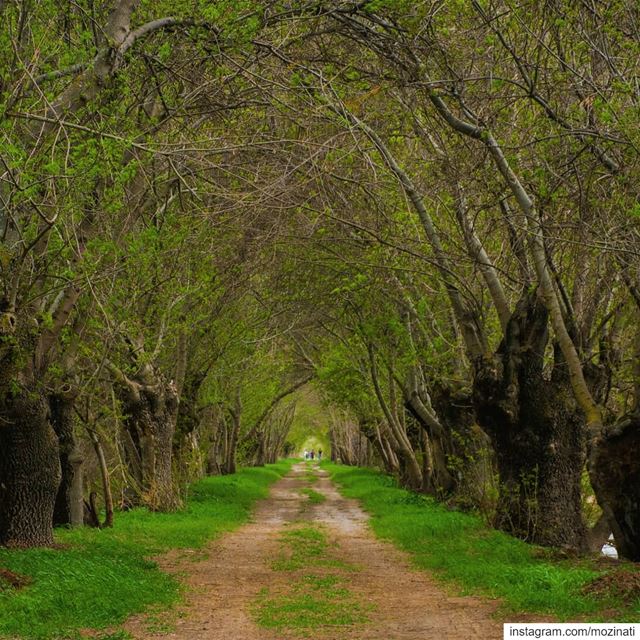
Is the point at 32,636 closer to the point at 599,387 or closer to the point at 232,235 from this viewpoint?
the point at 599,387

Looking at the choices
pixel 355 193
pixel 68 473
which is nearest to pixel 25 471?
pixel 68 473

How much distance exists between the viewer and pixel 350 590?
35.0 feet

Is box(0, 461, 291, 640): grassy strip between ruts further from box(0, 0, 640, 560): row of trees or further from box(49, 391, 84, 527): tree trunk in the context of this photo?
box(0, 0, 640, 560): row of trees

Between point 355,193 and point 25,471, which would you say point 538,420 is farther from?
point 25,471

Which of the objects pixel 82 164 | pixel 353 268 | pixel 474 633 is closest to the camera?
pixel 474 633

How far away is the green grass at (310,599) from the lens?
8.56 meters

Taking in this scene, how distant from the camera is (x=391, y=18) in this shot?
35.0ft

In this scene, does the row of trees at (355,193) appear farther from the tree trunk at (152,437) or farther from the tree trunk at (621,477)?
the tree trunk at (152,437)

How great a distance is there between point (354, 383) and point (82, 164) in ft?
72.7

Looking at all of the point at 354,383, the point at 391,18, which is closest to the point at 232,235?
the point at 391,18

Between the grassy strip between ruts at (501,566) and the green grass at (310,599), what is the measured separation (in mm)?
1540

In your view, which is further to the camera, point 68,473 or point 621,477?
point 68,473

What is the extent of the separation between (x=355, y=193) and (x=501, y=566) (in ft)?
22.7

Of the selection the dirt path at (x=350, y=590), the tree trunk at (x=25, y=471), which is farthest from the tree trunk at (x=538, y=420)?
the tree trunk at (x=25, y=471)
